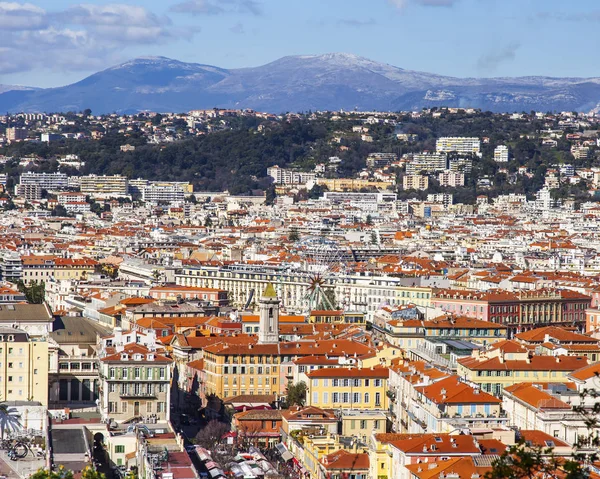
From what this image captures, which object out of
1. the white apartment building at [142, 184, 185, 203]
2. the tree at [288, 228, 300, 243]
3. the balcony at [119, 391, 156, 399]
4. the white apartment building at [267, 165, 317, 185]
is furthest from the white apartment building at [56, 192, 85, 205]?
the balcony at [119, 391, 156, 399]

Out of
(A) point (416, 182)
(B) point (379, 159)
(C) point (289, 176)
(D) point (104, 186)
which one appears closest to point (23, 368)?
(D) point (104, 186)

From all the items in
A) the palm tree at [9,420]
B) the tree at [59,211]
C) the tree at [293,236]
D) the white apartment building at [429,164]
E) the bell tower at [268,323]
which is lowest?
the tree at [59,211]

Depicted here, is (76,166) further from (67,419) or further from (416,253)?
(67,419)

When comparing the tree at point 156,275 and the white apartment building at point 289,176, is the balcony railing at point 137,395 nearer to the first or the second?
the tree at point 156,275

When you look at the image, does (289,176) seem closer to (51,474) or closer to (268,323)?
(268,323)

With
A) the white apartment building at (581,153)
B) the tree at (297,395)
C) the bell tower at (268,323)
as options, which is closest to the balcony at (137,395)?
the tree at (297,395)

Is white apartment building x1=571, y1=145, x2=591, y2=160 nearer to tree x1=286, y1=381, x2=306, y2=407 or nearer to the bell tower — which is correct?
the bell tower
